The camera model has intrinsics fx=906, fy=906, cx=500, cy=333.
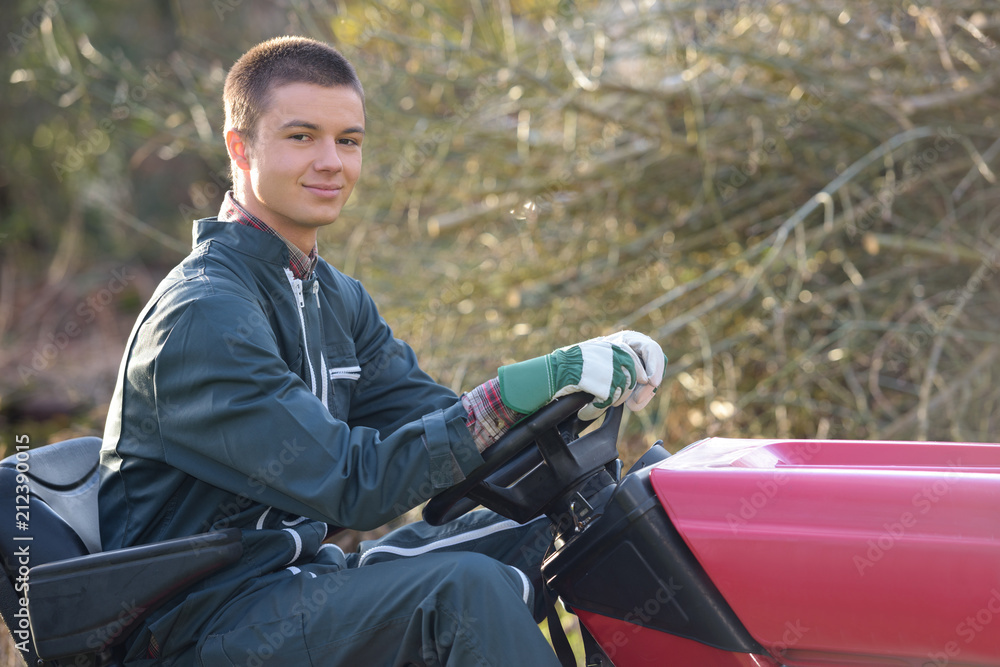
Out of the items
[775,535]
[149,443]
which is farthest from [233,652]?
[775,535]

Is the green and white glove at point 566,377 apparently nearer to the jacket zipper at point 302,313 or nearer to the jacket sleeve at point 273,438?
the jacket sleeve at point 273,438

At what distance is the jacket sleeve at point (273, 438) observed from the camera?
1452 mm

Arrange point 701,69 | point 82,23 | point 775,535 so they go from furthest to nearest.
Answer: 1. point 82,23
2. point 701,69
3. point 775,535

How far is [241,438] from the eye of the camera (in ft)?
4.80

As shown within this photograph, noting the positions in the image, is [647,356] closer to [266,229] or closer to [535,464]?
[535,464]

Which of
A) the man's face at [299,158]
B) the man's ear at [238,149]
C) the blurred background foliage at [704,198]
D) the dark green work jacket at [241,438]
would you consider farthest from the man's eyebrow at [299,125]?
the blurred background foliage at [704,198]

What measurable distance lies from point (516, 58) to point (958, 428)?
95.1 inches

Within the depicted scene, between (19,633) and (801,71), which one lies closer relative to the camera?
(19,633)

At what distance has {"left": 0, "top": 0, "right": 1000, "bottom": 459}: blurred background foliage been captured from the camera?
11.8 feet

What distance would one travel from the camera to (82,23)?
8.44 m

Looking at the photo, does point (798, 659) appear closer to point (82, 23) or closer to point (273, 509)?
point (273, 509)

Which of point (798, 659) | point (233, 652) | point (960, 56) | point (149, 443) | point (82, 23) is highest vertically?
point (82, 23)

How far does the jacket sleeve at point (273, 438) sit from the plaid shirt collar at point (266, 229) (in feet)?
0.94

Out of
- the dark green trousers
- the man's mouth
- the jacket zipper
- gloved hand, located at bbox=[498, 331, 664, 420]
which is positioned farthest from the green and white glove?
the man's mouth
